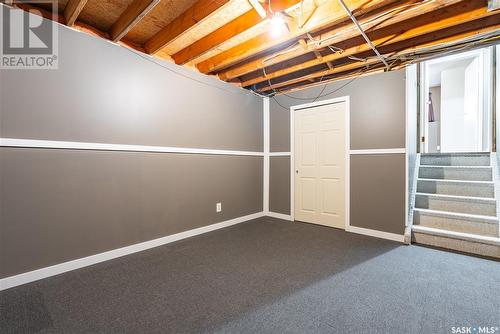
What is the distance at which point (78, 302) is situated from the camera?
166cm

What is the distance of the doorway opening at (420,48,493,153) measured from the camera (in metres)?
4.26

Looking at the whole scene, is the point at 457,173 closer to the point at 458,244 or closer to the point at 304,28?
the point at 458,244

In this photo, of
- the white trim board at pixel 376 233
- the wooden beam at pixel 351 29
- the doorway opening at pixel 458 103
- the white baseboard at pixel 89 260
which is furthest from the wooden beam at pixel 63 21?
the doorway opening at pixel 458 103

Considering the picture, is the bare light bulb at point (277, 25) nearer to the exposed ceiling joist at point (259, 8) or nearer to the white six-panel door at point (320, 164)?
the exposed ceiling joist at point (259, 8)

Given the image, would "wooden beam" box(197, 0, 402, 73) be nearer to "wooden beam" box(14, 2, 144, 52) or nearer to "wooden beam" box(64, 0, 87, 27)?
"wooden beam" box(14, 2, 144, 52)

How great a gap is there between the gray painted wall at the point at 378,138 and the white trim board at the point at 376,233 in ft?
0.16

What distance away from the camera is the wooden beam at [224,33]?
2.01 metres

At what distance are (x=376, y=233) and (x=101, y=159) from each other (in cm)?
359

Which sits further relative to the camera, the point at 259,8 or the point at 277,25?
the point at 277,25

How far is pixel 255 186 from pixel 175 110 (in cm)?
195

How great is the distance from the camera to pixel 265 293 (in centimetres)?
179

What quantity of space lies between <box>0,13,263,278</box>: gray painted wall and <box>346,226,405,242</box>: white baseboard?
1.99 meters

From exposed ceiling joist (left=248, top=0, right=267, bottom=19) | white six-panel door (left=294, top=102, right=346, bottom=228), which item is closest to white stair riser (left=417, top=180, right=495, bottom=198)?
white six-panel door (left=294, top=102, right=346, bottom=228)

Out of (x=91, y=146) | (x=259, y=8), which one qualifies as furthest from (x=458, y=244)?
(x=91, y=146)
